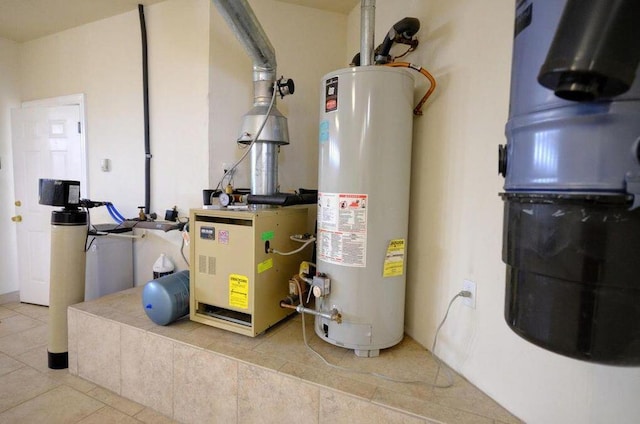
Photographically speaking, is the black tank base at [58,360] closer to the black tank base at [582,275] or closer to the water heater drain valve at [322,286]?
the water heater drain valve at [322,286]

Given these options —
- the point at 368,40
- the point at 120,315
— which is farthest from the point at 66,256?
the point at 368,40

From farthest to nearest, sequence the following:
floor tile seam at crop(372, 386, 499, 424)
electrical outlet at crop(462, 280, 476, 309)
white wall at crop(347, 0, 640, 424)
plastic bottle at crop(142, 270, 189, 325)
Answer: plastic bottle at crop(142, 270, 189, 325), electrical outlet at crop(462, 280, 476, 309), floor tile seam at crop(372, 386, 499, 424), white wall at crop(347, 0, 640, 424)

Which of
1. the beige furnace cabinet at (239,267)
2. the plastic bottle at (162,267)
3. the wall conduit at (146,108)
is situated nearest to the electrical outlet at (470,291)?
the beige furnace cabinet at (239,267)

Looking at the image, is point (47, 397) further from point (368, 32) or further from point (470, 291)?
point (368, 32)

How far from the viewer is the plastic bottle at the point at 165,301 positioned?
4.99 feet

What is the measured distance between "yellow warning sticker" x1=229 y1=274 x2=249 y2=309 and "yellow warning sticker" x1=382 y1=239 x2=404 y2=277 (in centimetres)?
65

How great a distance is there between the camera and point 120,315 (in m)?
1.69

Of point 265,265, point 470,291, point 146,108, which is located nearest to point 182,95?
point 146,108

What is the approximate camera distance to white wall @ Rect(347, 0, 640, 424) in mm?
880

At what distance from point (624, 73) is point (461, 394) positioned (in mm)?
1097

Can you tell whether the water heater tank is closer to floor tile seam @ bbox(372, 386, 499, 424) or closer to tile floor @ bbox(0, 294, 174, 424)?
floor tile seam @ bbox(372, 386, 499, 424)

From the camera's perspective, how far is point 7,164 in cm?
284

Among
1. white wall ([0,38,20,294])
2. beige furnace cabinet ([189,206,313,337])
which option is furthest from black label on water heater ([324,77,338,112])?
white wall ([0,38,20,294])

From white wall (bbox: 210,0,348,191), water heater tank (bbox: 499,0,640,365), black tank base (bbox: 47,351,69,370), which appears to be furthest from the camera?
white wall (bbox: 210,0,348,191)
